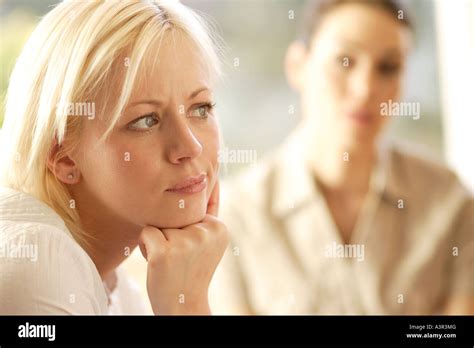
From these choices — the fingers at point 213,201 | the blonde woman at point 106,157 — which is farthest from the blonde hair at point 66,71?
the fingers at point 213,201

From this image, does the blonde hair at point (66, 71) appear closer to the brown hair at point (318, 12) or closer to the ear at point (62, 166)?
the ear at point (62, 166)

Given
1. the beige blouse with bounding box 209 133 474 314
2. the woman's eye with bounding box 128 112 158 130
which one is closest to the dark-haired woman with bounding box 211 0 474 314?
the beige blouse with bounding box 209 133 474 314

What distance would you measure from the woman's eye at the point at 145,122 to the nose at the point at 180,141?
0.8 inches

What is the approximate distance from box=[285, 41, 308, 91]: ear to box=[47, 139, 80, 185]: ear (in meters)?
0.75

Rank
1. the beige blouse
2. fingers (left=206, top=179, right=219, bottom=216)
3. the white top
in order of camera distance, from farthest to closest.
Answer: the beige blouse → fingers (left=206, top=179, right=219, bottom=216) → the white top

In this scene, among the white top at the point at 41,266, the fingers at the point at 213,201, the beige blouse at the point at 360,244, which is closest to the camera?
the white top at the point at 41,266

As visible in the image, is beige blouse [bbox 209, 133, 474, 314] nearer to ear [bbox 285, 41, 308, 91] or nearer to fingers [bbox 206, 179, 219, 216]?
ear [bbox 285, 41, 308, 91]

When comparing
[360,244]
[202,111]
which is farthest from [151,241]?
[360,244]

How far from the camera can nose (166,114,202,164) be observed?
2.34 feet

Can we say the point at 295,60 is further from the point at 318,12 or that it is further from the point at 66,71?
the point at 66,71

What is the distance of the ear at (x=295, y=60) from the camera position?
4.56 feet

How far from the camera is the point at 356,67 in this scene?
1.33 metres
